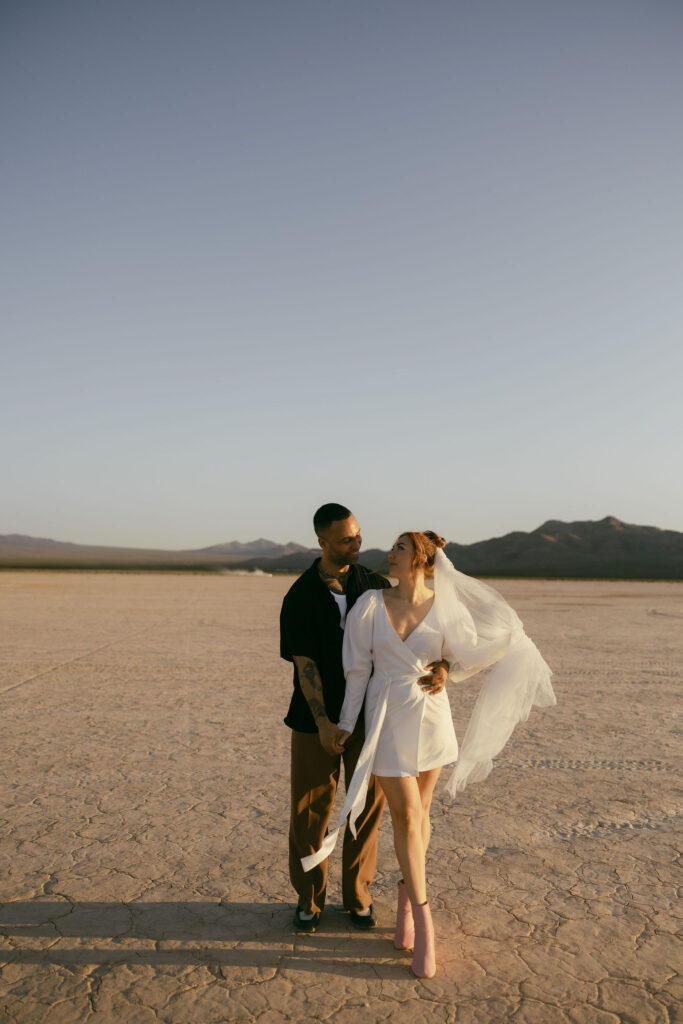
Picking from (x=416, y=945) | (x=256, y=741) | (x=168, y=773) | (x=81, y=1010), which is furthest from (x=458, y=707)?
(x=81, y=1010)

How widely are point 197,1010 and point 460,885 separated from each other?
5.19 feet

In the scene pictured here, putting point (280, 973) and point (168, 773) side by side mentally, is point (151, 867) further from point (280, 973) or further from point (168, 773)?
point (168, 773)

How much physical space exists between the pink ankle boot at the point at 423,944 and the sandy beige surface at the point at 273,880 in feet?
0.24

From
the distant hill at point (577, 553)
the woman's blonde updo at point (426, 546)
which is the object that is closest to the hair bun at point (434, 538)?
the woman's blonde updo at point (426, 546)

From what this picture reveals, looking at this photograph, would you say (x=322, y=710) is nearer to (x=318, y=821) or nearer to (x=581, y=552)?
(x=318, y=821)

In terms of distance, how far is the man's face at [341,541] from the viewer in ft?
10.6

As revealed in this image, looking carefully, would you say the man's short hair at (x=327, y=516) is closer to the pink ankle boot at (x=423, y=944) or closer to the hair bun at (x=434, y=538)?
the hair bun at (x=434, y=538)

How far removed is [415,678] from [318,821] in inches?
33.6

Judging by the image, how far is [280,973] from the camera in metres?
3.01

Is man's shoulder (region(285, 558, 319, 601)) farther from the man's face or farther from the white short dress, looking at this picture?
the white short dress

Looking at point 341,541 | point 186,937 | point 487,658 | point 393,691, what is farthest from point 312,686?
point 186,937

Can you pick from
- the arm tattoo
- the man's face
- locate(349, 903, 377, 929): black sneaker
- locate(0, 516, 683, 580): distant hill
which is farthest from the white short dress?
locate(0, 516, 683, 580): distant hill

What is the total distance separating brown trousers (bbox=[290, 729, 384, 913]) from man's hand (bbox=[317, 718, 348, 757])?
166 mm

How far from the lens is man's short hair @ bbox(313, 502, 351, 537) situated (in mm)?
3248
